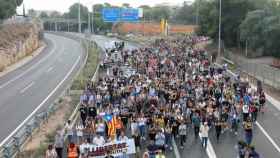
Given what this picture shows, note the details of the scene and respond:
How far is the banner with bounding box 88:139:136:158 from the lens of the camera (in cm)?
Result: 1864

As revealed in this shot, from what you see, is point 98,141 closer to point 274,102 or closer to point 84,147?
point 84,147

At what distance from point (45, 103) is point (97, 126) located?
13542 millimetres

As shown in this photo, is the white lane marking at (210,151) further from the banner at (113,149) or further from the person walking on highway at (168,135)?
the banner at (113,149)

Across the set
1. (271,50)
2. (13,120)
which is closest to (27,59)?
(271,50)

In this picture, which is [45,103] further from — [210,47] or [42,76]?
[210,47]

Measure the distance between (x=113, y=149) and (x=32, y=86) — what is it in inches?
977

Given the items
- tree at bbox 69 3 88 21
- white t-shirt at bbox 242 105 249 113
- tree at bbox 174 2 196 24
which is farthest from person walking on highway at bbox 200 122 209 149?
tree at bbox 69 3 88 21

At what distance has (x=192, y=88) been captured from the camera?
29.0 meters

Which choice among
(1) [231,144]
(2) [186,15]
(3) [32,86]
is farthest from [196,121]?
(2) [186,15]

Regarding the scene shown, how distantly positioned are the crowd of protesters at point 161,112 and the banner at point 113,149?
20cm

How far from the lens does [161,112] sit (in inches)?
893

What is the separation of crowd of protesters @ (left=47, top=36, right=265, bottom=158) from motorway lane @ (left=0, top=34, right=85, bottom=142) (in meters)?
4.68

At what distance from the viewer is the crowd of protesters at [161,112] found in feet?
66.6

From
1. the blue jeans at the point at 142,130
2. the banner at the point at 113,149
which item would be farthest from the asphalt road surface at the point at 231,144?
the banner at the point at 113,149
